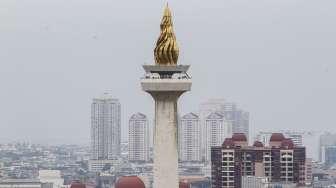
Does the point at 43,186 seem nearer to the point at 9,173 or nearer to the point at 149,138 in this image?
the point at 9,173

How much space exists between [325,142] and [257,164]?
134 feet

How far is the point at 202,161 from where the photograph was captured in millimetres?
77062

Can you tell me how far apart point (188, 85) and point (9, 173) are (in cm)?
5819

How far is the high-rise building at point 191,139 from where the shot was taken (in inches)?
3036

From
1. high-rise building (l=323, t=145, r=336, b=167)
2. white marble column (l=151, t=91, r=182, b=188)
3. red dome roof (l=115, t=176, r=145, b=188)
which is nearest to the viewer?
white marble column (l=151, t=91, r=182, b=188)

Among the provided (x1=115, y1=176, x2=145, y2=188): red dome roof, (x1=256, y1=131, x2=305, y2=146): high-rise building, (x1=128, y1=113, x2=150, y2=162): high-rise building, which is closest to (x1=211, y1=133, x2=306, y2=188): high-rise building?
(x1=115, y1=176, x2=145, y2=188): red dome roof

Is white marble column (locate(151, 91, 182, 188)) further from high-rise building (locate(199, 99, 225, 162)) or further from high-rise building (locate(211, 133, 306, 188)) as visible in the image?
high-rise building (locate(199, 99, 225, 162))

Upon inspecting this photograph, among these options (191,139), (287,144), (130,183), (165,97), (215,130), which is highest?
(215,130)

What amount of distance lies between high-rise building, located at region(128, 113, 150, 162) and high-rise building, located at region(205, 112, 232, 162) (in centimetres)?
322

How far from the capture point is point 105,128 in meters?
88.1

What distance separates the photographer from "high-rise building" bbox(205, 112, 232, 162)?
76750mm

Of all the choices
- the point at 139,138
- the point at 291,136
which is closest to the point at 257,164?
the point at 291,136

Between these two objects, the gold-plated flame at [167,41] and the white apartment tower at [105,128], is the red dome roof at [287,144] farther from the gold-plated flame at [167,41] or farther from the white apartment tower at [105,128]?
the white apartment tower at [105,128]

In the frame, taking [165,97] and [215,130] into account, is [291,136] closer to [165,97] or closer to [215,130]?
[215,130]
